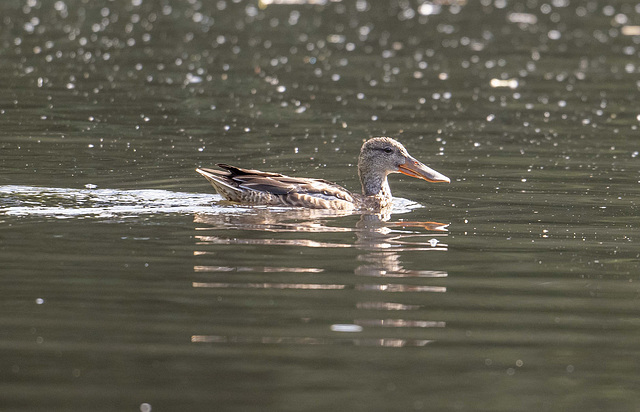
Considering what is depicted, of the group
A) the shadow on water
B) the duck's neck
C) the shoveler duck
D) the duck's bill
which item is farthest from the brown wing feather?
the duck's bill

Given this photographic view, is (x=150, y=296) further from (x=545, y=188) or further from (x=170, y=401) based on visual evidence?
(x=545, y=188)

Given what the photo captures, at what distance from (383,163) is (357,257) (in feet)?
11.4

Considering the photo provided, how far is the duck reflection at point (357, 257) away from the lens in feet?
23.2

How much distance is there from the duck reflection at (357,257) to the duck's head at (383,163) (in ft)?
3.72

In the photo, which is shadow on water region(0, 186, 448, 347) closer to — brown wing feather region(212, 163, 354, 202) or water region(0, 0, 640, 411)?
water region(0, 0, 640, 411)

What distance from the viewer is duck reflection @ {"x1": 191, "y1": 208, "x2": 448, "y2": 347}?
7059mm

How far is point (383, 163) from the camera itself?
12.3 metres

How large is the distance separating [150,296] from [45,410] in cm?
213

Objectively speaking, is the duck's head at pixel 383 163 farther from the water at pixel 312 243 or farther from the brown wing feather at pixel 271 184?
the brown wing feather at pixel 271 184

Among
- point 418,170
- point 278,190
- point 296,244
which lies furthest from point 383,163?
point 296,244

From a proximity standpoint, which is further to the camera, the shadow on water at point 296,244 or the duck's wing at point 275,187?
the duck's wing at point 275,187

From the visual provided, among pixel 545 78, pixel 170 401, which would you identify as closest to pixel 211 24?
pixel 545 78

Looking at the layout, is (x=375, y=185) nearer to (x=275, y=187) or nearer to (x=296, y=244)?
(x=275, y=187)

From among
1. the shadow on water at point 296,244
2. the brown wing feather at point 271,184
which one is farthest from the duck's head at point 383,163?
the brown wing feather at point 271,184
